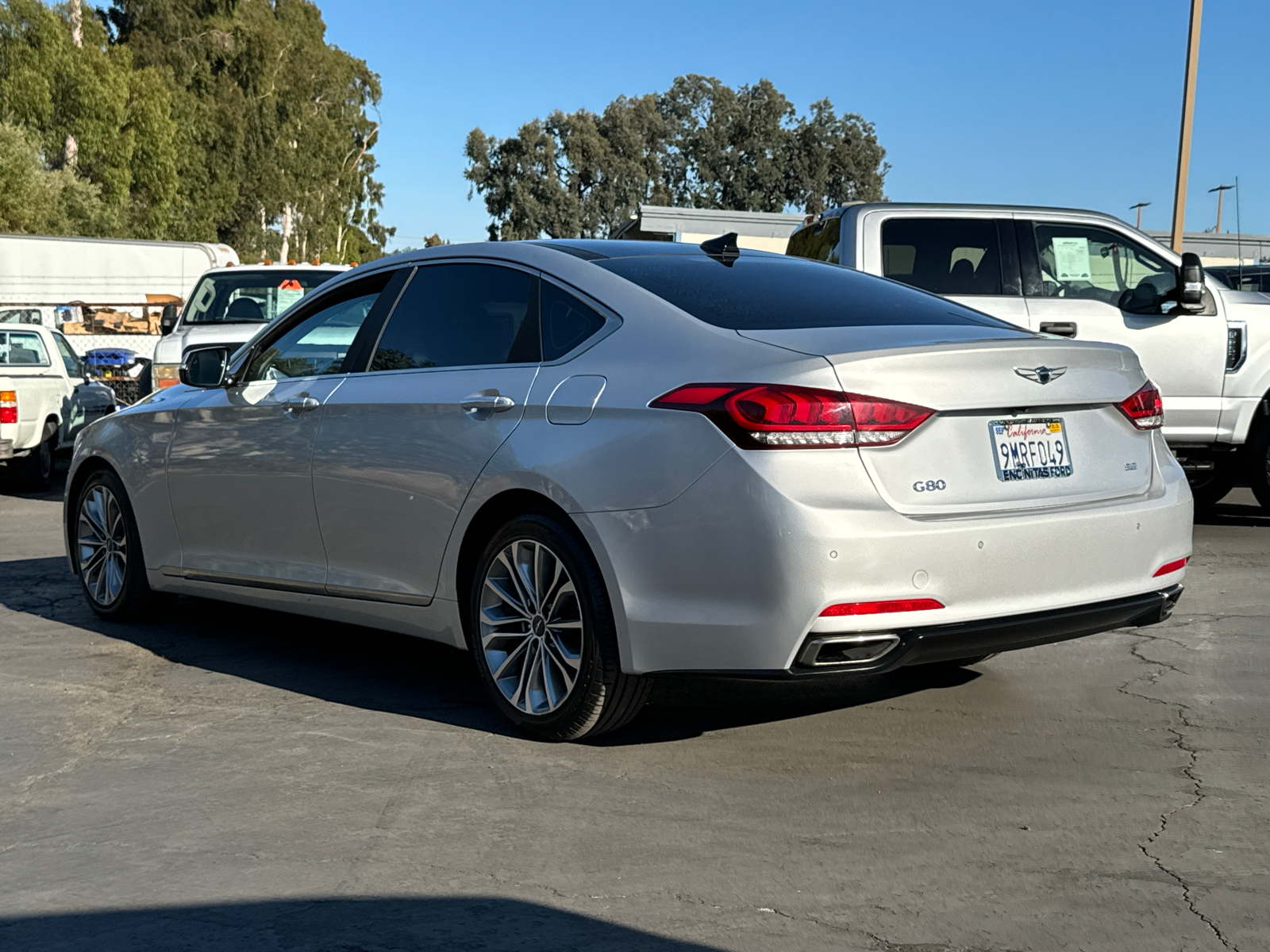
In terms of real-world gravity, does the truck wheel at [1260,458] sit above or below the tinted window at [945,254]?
below

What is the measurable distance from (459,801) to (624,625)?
701 millimetres

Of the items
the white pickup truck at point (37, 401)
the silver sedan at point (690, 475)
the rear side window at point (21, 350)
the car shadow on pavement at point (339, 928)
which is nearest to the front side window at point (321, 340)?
the silver sedan at point (690, 475)

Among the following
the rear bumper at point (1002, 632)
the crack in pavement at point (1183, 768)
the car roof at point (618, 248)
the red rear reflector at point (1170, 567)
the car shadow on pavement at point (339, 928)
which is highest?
the car roof at point (618, 248)

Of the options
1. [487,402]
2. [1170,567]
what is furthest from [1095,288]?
[487,402]

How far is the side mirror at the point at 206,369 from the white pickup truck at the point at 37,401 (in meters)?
7.68

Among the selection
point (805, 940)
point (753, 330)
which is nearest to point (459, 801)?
point (805, 940)

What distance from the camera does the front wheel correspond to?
182 inches

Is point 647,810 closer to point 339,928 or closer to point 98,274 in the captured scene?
point 339,928

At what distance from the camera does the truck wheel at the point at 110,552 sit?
23.1ft

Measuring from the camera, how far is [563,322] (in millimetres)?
5020

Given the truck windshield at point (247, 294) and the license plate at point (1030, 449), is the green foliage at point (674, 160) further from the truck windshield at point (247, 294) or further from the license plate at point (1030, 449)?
the license plate at point (1030, 449)

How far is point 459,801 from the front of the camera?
14.1 feet

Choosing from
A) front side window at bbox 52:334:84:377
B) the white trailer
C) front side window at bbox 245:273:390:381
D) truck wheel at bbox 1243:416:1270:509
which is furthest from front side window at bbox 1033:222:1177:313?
the white trailer

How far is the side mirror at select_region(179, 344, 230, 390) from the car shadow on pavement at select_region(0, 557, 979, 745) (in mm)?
1186
